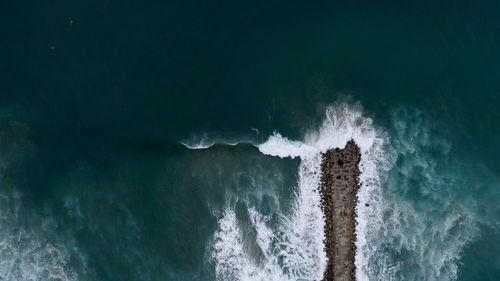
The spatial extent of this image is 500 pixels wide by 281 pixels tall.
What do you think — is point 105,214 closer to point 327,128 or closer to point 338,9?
point 327,128

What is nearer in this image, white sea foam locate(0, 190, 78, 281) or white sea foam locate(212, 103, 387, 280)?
white sea foam locate(212, 103, 387, 280)

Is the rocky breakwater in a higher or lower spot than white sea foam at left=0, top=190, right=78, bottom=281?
higher

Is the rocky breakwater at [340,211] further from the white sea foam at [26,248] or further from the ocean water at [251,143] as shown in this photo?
the white sea foam at [26,248]

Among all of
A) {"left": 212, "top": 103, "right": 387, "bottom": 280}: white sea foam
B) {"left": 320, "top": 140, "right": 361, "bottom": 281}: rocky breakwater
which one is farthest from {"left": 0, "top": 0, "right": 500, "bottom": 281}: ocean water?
{"left": 320, "top": 140, "right": 361, "bottom": 281}: rocky breakwater

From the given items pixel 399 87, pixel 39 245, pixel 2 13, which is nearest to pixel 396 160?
pixel 399 87

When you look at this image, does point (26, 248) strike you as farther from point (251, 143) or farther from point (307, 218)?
point (307, 218)

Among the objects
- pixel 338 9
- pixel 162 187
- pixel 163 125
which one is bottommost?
pixel 162 187

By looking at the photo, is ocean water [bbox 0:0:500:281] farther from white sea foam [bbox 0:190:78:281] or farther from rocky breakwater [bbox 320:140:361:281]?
rocky breakwater [bbox 320:140:361:281]
